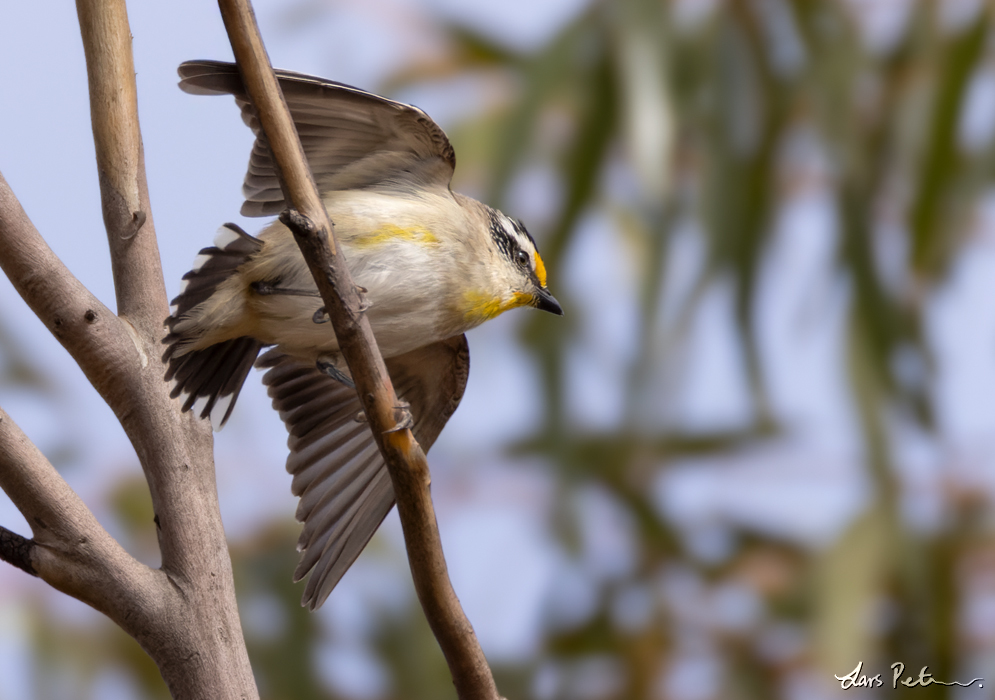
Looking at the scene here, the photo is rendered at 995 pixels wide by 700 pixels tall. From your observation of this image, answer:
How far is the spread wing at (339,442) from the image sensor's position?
2184mm

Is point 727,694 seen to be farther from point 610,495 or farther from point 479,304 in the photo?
point 479,304

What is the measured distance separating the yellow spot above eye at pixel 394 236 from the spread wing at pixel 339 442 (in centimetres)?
42

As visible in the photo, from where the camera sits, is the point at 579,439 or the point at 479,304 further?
the point at 579,439

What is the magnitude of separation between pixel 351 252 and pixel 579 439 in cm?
244

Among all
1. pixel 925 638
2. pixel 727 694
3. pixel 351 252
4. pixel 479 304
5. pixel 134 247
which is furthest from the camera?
pixel 727 694

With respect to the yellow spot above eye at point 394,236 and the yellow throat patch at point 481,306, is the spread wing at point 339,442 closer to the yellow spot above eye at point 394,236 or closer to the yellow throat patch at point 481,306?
the yellow throat patch at point 481,306

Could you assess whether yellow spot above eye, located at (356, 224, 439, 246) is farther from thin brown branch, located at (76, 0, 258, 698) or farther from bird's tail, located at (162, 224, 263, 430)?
thin brown branch, located at (76, 0, 258, 698)

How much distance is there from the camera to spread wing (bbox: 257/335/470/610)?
86.0 inches

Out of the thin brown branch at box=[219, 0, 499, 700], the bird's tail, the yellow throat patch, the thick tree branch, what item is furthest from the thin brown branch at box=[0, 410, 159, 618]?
the yellow throat patch

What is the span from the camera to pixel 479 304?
231 centimetres

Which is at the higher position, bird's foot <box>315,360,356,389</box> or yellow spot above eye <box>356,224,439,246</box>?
yellow spot above eye <box>356,224,439,246</box>

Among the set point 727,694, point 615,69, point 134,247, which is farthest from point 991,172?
point 134,247

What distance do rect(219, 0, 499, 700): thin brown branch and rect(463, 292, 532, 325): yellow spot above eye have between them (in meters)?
0.85

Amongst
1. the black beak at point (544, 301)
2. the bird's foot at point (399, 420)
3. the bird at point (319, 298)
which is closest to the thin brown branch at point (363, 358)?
the bird's foot at point (399, 420)
